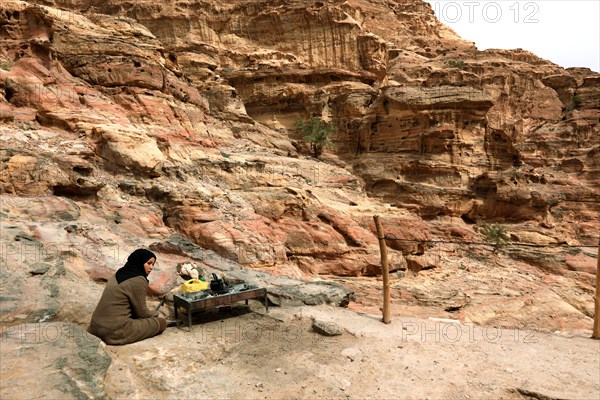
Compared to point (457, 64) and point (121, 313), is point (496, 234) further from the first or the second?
point (457, 64)

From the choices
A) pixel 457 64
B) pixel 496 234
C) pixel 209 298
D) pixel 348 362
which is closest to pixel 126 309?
pixel 209 298

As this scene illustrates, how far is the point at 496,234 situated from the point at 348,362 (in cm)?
2059

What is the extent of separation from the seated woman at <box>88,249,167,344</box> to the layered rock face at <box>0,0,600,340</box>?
2468 millimetres

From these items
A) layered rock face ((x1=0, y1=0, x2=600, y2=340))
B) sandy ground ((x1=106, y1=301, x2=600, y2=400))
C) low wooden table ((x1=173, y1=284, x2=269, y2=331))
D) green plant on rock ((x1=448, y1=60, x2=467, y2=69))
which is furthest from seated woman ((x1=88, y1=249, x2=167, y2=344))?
green plant on rock ((x1=448, y1=60, x2=467, y2=69))

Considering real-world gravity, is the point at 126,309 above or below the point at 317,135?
below

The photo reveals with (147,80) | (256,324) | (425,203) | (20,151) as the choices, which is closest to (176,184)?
(20,151)

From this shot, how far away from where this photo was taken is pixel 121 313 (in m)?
4.77

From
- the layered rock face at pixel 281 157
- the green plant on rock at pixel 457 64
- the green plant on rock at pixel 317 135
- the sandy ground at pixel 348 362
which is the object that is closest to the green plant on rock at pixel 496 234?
the layered rock face at pixel 281 157

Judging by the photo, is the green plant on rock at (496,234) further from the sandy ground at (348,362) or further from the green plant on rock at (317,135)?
the sandy ground at (348,362)

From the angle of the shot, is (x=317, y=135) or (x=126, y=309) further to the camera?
(x=317, y=135)

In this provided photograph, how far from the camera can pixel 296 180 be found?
1848 cm

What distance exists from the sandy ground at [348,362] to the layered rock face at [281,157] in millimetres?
3011

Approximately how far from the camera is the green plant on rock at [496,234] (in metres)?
22.2

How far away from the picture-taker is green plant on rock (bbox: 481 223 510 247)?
22.2 metres
